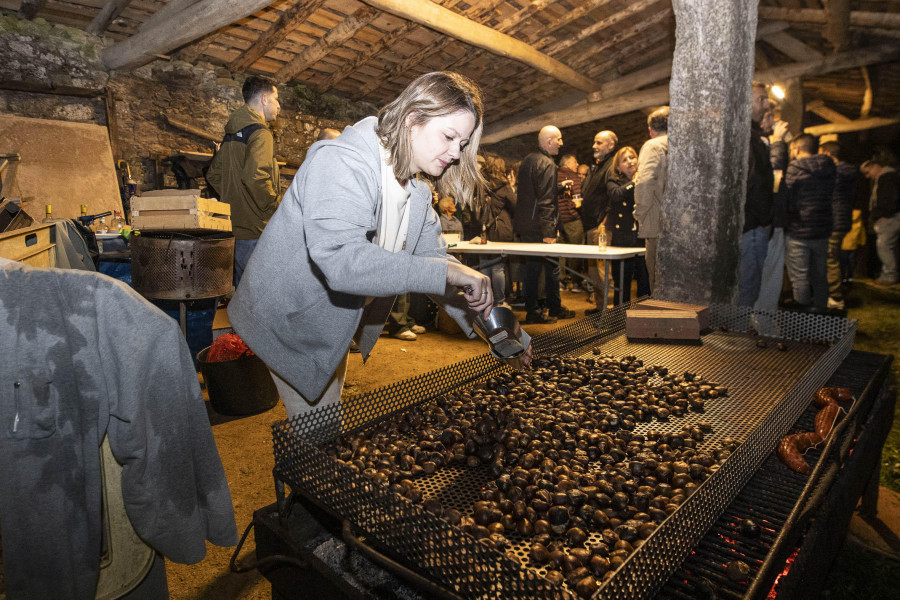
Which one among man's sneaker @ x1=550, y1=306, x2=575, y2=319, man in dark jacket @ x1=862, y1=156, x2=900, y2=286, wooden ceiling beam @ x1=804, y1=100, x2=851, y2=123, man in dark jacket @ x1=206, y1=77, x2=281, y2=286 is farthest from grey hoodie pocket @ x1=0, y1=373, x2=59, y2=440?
wooden ceiling beam @ x1=804, y1=100, x2=851, y2=123

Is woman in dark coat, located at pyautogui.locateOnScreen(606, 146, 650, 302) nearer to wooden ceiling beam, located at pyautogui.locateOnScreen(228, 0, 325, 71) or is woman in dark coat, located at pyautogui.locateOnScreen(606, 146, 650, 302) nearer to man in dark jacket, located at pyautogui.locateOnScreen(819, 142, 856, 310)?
man in dark jacket, located at pyautogui.locateOnScreen(819, 142, 856, 310)

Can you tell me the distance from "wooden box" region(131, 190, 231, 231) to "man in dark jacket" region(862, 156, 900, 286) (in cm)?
990

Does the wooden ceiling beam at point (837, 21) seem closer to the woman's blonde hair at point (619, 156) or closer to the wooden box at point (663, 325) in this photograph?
→ the woman's blonde hair at point (619, 156)

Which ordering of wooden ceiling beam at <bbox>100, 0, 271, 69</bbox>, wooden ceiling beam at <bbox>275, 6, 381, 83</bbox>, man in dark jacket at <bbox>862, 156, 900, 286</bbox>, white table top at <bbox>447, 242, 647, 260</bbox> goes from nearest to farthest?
white table top at <bbox>447, 242, 647, 260</bbox> < wooden ceiling beam at <bbox>100, 0, 271, 69</bbox> < wooden ceiling beam at <bbox>275, 6, 381, 83</bbox> < man in dark jacket at <bbox>862, 156, 900, 286</bbox>

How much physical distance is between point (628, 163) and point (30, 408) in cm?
567

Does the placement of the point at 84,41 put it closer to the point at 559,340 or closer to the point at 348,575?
the point at 559,340

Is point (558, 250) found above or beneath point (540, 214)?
beneath

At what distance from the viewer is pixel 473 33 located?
6918mm

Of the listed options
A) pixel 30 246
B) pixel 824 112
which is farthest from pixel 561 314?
pixel 824 112

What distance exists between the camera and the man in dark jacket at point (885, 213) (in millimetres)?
8438

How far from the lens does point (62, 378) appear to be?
3.85 ft

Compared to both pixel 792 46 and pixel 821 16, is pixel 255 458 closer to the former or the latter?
pixel 821 16

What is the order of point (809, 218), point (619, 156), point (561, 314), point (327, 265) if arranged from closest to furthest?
point (327, 265), point (809, 218), point (619, 156), point (561, 314)

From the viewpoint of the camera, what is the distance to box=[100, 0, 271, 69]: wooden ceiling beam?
16.9ft
